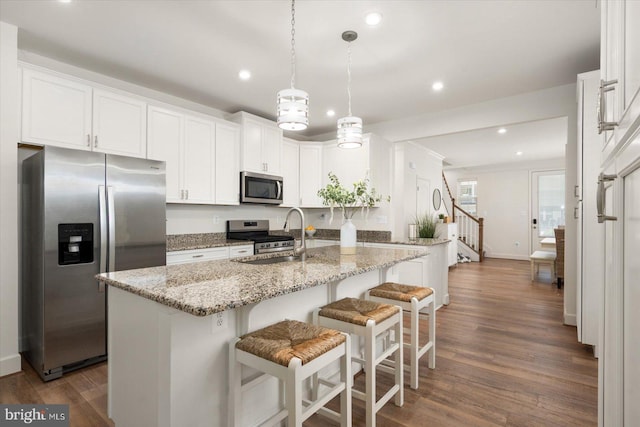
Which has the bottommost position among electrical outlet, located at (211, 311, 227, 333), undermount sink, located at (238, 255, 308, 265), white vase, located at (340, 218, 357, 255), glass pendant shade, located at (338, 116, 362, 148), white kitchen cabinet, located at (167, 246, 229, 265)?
electrical outlet, located at (211, 311, 227, 333)

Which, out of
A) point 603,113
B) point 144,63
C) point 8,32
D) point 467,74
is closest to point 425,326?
point 467,74

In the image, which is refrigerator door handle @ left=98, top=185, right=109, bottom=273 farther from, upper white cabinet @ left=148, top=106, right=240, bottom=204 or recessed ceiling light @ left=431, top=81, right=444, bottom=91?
recessed ceiling light @ left=431, top=81, right=444, bottom=91

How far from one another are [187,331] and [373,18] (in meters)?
2.28

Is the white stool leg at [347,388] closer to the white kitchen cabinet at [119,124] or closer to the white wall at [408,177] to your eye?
the white kitchen cabinet at [119,124]

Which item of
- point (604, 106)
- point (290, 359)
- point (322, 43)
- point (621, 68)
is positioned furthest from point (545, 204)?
point (290, 359)

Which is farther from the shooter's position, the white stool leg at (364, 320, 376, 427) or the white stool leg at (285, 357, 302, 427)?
the white stool leg at (364, 320, 376, 427)

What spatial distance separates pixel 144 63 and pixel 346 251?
2.52m

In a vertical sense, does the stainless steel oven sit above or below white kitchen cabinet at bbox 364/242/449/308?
above

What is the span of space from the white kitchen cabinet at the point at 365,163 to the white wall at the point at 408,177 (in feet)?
1.20

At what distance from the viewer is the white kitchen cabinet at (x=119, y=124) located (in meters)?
2.86

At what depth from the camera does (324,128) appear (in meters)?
5.14

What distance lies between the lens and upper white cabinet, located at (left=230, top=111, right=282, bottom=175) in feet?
13.4

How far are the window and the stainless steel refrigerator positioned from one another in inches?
348
